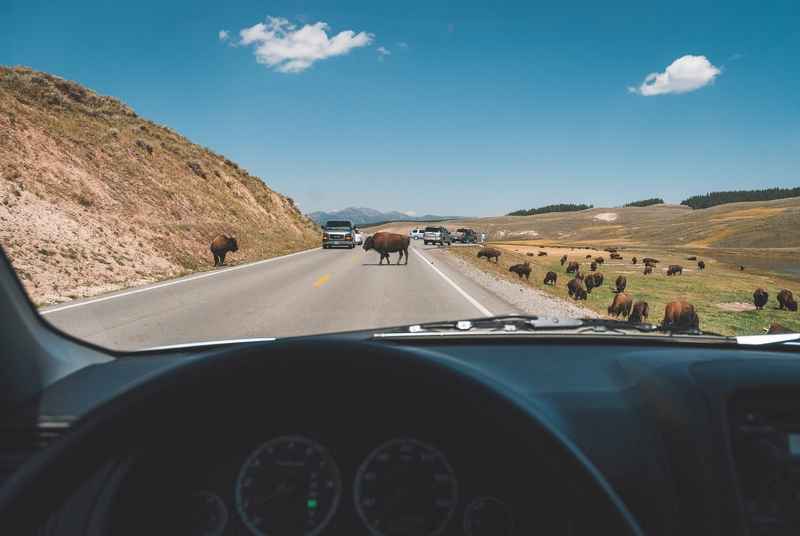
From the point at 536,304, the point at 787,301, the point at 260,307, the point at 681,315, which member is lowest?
the point at 787,301

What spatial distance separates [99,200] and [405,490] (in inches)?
→ 957

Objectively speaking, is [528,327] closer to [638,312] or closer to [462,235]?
[638,312]

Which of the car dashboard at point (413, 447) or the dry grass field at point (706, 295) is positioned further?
the dry grass field at point (706, 295)

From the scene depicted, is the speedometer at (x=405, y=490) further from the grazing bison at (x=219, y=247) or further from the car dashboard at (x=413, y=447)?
the grazing bison at (x=219, y=247)

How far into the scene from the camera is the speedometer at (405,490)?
1791mm

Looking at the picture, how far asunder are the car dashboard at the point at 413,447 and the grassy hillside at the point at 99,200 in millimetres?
3212

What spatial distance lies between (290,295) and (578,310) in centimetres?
688

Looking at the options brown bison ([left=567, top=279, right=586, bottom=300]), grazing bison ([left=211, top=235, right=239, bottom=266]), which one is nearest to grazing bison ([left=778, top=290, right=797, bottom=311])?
brown bison ([left=567, top=279, right=586, bottom=300])

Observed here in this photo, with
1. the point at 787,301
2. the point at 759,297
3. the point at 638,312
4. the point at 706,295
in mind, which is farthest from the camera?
the point at 706,295

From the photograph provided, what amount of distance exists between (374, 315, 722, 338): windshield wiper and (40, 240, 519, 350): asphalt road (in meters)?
4.41

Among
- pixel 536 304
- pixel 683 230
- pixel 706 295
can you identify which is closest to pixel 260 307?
pixel 536 304

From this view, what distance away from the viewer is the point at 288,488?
72.6 inches

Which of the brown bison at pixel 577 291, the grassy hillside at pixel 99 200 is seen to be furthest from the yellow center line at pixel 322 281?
the brown bison at pixel 577 291

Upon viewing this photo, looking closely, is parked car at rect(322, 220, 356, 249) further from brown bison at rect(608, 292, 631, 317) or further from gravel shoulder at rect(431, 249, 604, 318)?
brown bison at rect(608, 292, 631, 317)
